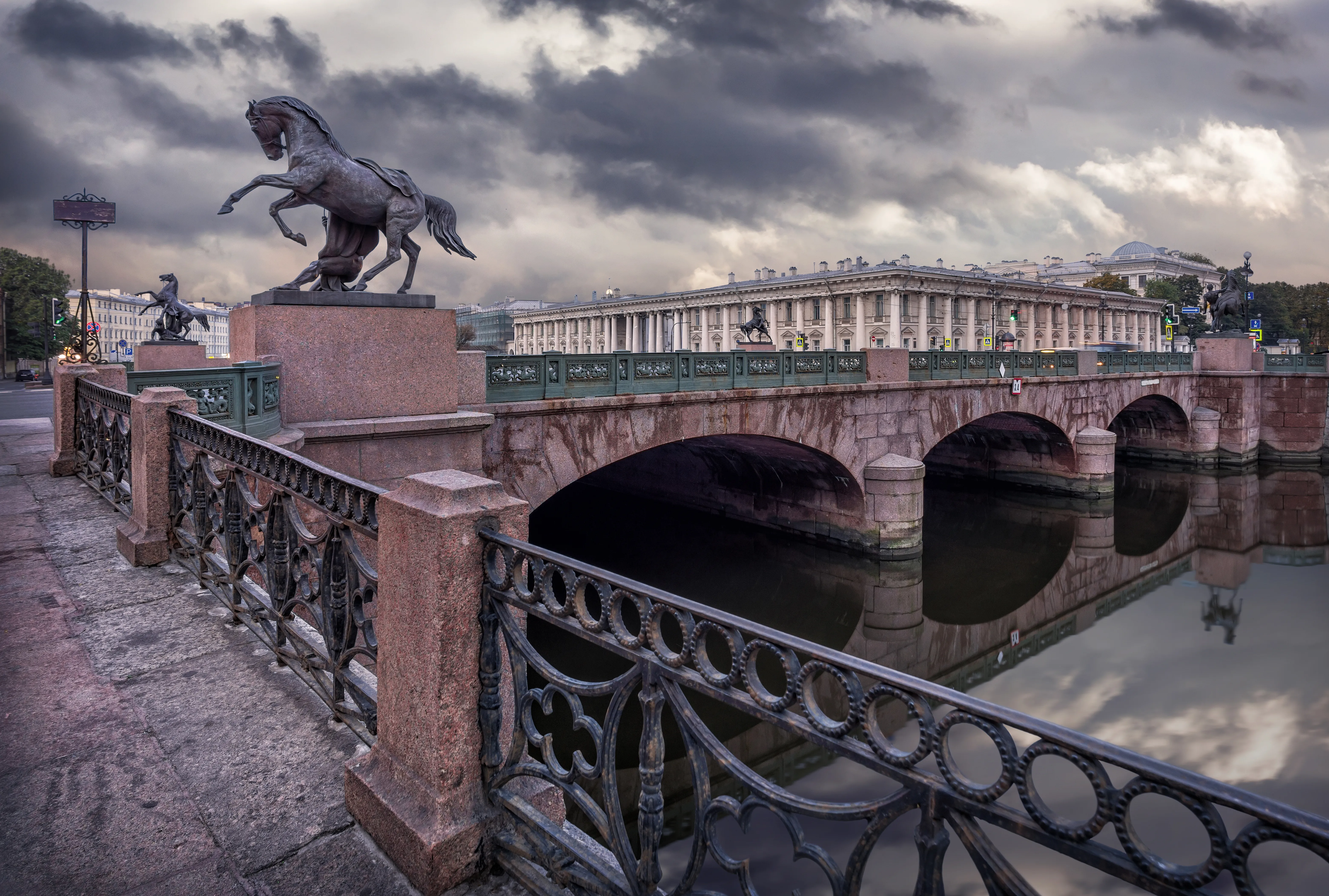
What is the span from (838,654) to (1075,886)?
744 centimetres

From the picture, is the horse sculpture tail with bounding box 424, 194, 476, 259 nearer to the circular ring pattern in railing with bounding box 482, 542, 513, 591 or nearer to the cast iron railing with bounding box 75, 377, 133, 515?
the cast iron railing with bounding box 75, 377, 133, 515

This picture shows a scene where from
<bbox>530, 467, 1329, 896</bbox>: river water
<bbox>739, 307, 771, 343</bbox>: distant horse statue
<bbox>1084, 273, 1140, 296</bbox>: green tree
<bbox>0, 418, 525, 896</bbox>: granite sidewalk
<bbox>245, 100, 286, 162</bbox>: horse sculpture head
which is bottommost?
<bbox>530, 467, 1329, 896</bbox>: river water

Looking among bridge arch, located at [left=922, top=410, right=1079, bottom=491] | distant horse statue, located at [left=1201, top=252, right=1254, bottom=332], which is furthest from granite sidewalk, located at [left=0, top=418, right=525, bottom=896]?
distant horse statue, located at [left=1201, top=252, right=1254, bottom=332]

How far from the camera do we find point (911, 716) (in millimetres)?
1793

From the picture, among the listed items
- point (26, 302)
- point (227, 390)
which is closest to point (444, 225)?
point (227, 390)

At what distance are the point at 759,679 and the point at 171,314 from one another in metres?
19.4

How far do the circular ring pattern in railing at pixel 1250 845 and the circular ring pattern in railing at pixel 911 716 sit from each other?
0.53 meters

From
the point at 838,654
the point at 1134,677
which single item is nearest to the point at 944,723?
the point at 838,654

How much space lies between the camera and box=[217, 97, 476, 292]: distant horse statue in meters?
8.96

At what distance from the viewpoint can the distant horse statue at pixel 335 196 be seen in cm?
896

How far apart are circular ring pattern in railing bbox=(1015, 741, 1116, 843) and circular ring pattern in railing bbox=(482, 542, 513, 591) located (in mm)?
1674

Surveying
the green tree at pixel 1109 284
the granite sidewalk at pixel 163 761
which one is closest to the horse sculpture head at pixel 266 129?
the granite sidewalk at pixel 163 761

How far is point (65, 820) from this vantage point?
9.71ft

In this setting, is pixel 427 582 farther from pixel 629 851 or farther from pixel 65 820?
pixel 65 820
